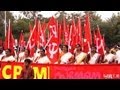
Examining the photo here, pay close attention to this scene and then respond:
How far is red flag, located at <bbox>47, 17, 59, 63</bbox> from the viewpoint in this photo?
566cm

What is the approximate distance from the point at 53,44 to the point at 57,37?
13 cm

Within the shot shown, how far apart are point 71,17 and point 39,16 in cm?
51

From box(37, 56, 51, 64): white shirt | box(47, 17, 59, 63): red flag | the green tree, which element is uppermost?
the green tree

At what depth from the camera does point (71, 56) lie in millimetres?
5715

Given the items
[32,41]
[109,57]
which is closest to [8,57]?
[32,41]

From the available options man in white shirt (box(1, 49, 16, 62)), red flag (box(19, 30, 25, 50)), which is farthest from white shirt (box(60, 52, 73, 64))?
man in white shirt (box(1, 49, 16, 62))

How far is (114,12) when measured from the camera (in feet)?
18.5

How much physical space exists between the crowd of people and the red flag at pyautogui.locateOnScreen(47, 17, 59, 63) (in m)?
0.06

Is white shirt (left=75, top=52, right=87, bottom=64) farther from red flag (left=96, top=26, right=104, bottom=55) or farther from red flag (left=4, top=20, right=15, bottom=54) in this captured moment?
red flag (left=4, top=20, right=15, bottom=54)

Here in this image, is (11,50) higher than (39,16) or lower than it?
lower

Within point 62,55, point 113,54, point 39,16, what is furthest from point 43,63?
point 113,54

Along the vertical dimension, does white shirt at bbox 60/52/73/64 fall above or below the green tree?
below

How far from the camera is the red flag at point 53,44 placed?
5.66 m
